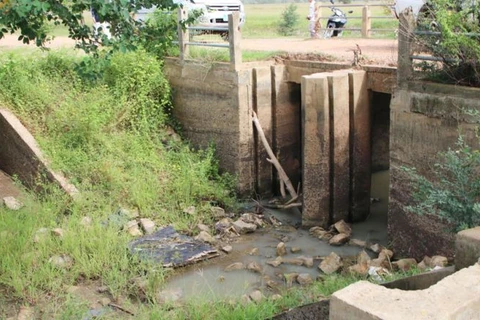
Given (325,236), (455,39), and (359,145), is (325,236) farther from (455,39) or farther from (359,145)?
(455,39)

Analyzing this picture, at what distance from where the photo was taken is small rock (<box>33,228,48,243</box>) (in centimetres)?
847

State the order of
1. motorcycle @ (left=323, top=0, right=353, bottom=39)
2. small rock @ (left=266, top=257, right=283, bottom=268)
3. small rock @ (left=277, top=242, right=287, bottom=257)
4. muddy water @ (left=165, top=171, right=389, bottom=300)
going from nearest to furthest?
muddy water @ (left=165, top=171, right=389, bottom=300)
small rock @ (left=266, top=257, right=283, bottom=268)
small rock @ (left=277, top=242, right=287, bottom=257)
motorcycle @ (left=323, top=0, right=353, bottom=39)

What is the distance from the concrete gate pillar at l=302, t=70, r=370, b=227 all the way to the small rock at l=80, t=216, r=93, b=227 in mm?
3500

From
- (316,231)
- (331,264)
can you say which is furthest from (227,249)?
(331,264)

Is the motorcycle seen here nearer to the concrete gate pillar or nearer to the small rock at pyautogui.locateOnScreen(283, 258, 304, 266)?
the concrete gate pillar

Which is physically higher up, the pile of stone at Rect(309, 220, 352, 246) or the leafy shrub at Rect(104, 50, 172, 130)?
the leafy shrub at Rect(104, 50, 172, 130)

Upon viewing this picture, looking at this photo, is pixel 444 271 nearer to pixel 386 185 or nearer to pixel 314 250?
pixel 314 250

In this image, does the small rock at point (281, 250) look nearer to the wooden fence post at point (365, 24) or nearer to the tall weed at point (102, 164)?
the tall weed at point (102, 164)

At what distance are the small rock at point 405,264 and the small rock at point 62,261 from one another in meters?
4.32

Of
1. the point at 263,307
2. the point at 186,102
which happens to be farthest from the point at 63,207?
the point at 263,307

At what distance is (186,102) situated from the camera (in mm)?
12508

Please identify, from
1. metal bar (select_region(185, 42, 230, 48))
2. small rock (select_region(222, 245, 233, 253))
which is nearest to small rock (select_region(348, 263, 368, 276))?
small rock (select_region(222, 245, 233, 253))

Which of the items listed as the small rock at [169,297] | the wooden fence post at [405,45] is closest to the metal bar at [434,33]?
the wooden fence post at [405,45]

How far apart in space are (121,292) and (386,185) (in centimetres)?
664
